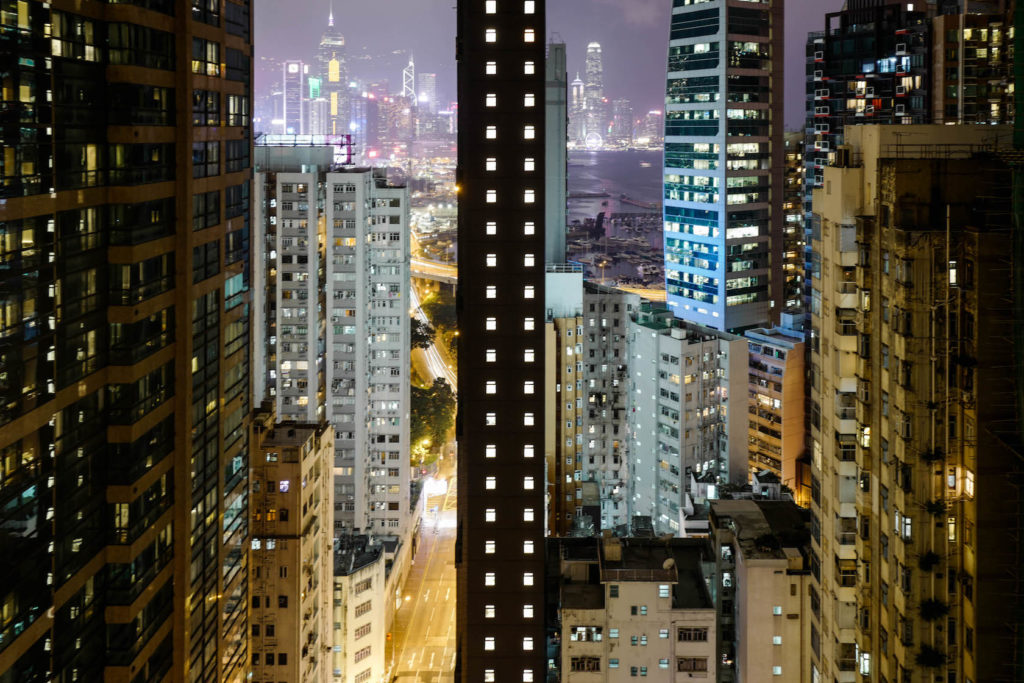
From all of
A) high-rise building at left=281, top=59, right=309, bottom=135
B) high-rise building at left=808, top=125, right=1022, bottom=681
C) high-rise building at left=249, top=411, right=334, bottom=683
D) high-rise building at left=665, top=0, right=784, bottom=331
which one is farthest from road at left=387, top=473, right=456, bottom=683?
high-rise building at left=281, top=59, right=309, bottom=135

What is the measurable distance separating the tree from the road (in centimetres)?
2820

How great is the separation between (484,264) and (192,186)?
17.7 meters

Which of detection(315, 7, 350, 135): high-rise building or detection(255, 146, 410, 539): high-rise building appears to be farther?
detection(315, 7, 350, 135): high-rise building

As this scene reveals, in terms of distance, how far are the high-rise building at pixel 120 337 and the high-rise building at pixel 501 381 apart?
13.3 m

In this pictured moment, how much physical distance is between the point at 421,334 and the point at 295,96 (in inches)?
1106

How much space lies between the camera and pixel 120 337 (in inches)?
908

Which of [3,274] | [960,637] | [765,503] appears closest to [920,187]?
[960,637]

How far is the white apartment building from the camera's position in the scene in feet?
227

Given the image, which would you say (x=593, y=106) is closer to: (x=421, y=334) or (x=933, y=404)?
(x=421, y=334)

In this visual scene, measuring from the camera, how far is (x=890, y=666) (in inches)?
961

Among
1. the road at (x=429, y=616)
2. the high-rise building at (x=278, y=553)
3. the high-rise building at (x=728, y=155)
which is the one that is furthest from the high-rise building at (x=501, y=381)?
the high-rise building at (x=728, y=155)

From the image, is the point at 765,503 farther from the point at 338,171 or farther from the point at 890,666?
the point at 338,171

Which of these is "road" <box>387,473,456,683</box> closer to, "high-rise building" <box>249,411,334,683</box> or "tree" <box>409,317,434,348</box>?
"high-rise building" <box>249,411,334,683</box>

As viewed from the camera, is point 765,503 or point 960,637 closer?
point 960,637
